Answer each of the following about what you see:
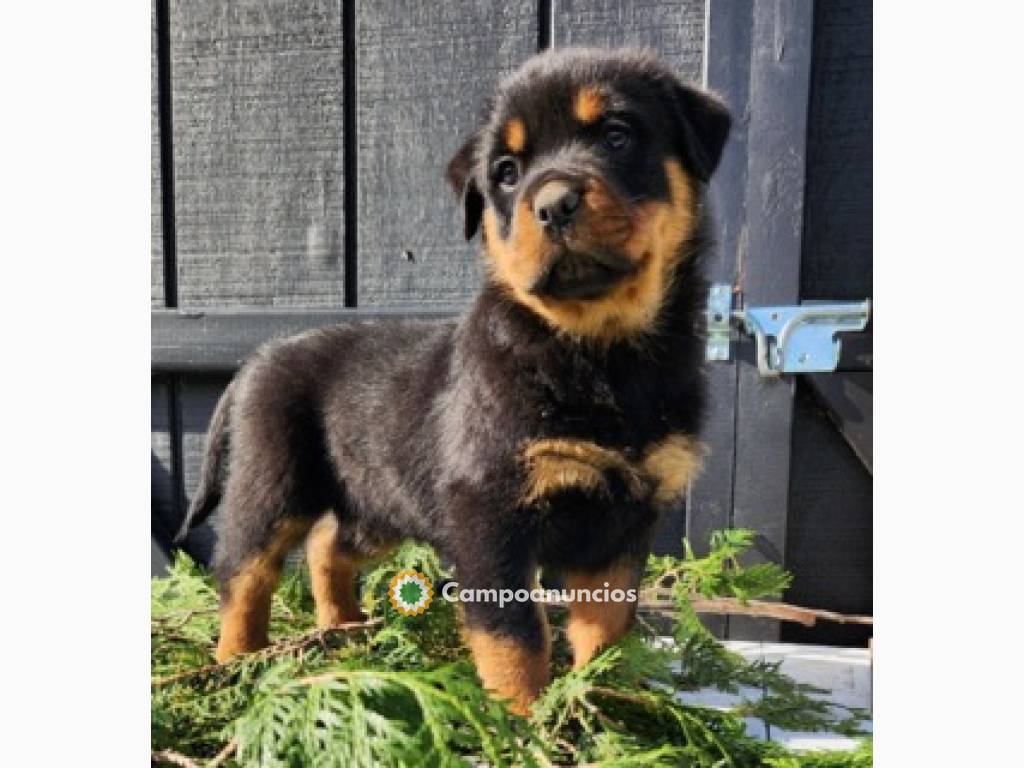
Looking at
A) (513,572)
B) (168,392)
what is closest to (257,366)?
(168,392)

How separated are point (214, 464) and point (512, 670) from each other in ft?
2.83

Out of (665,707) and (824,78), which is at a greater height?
(824,78)

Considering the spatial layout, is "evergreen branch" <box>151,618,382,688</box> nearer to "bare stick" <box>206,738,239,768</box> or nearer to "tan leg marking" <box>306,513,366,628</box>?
"tan leg marking" <box>306,513,366,628</box>

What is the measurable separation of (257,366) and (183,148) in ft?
1.58

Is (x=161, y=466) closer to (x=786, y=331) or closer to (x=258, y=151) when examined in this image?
(x=258, y=151)

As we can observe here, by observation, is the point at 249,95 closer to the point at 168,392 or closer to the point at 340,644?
the point at 168,392

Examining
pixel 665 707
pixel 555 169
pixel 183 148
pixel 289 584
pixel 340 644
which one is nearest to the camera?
pixel 555 169

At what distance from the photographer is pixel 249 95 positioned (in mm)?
1749

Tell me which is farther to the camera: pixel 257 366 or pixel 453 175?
Answer: pixel 257 366

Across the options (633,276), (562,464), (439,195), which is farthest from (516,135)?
(562,464)

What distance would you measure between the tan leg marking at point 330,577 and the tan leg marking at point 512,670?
56cm

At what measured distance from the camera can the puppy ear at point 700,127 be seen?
1.40 meters

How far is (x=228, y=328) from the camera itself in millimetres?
1853

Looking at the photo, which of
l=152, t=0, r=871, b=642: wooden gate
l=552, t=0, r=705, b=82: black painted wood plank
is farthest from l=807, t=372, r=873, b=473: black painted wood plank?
l=552, t=0, r=705, b=82: black painted wood plank
